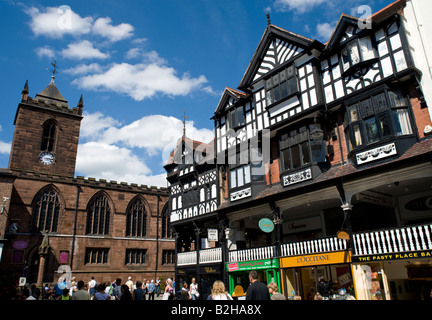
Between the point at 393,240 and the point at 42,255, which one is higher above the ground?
the point at 42,255

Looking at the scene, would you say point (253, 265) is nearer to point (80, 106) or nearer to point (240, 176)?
point (240, 176)

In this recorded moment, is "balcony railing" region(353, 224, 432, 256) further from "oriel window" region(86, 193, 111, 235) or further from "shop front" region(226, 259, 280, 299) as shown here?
"oriel window" region(86, 193, 111, 235)

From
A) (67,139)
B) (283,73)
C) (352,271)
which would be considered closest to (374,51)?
(283,73)

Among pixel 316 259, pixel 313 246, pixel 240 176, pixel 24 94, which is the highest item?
pixel 24 94

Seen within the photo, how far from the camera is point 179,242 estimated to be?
27.4 metres

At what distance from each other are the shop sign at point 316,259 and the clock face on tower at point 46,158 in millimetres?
35503

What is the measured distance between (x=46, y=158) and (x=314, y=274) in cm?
3649

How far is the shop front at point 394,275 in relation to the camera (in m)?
12.7

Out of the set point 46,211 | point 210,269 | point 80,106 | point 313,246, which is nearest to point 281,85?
point 313,246

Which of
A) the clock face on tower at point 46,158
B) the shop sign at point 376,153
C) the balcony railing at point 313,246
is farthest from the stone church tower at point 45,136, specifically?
the shop sign at point 376,153

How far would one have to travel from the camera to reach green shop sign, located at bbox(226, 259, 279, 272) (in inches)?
676

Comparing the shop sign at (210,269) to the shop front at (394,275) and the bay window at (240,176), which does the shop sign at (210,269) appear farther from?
the shop front at (394,275)

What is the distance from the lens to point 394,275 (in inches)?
591

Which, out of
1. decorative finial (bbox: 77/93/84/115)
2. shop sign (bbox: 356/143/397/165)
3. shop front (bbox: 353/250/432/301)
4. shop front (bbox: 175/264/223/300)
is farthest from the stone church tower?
shop front (bbox: 353/250/432/301)
